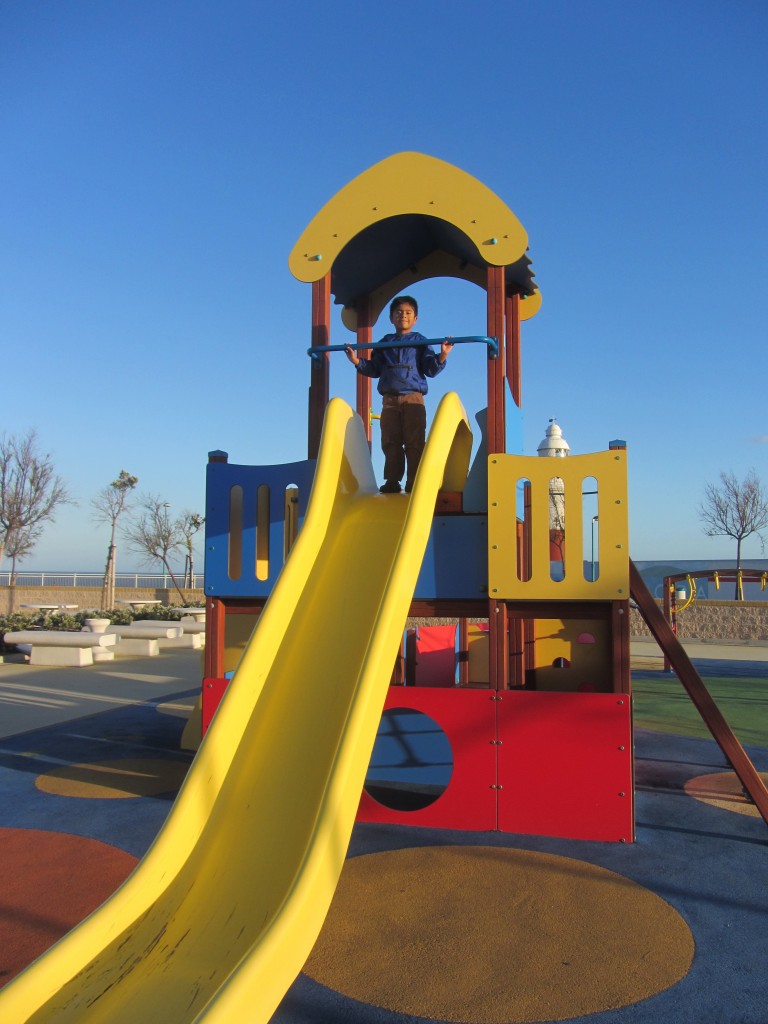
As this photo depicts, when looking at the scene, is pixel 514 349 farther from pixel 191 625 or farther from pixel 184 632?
pixel 191 625

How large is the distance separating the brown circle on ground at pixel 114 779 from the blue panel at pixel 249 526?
1.94 meters

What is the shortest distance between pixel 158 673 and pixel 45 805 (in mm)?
9346

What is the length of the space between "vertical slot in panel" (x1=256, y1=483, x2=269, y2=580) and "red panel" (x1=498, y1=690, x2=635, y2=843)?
221 centimetres

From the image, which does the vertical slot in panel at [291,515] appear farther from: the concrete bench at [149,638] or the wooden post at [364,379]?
the concrete bench at [149,638]

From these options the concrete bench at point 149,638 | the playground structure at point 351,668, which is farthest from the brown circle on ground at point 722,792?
the concrete bench at point 149,638

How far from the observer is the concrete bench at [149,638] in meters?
18.5

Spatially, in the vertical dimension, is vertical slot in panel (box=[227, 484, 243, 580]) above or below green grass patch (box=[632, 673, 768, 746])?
above

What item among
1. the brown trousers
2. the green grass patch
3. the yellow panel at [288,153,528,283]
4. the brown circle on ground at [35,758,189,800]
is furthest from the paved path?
the green grass patch

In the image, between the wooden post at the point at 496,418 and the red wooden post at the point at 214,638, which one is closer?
the wooden post at the point at 496,418

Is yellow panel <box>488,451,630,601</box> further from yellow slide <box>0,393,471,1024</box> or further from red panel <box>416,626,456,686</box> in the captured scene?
red panel <box>416,626,456,686</box>

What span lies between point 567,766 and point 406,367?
11.2ft

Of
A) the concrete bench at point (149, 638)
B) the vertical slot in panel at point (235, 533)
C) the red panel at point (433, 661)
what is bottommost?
the concrete bench at point (149, 638)

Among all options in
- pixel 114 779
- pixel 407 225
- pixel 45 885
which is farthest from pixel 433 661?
pixel 45 885

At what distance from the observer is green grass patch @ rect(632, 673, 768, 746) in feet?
31.4
